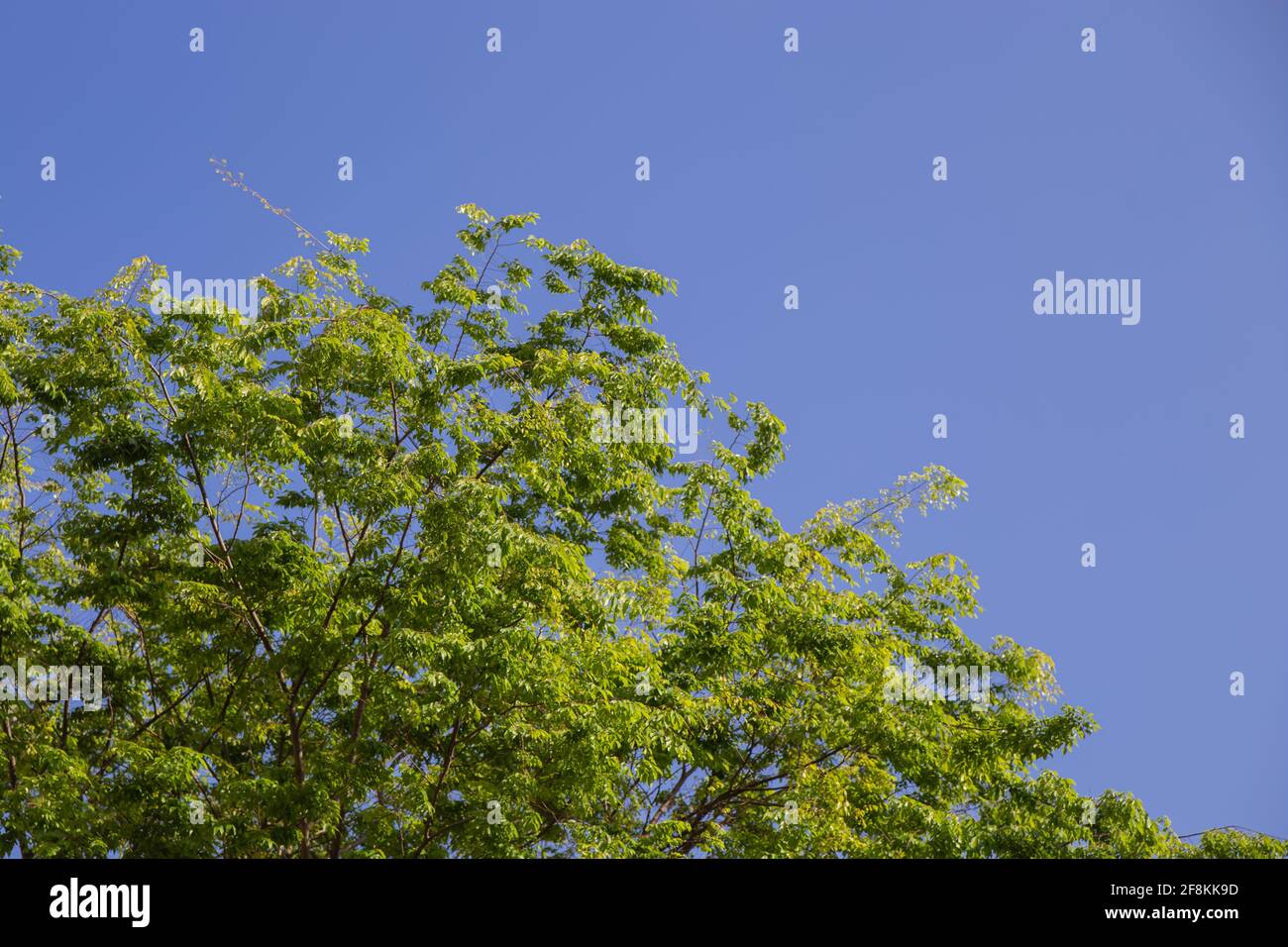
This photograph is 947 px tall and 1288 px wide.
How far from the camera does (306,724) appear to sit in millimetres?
16453

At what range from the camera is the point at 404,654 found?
14117mm

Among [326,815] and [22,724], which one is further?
[22,724]

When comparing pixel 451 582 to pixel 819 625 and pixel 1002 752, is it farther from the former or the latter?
pixel 1002 752

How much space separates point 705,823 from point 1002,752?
3633 mm

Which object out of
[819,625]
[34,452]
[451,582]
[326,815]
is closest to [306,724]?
[326,815]

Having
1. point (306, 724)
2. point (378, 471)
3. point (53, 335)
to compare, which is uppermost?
point (53, 335)

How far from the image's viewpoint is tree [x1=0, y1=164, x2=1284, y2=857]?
14492 mm

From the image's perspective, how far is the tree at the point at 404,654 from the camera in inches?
571

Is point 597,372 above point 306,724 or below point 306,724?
above
